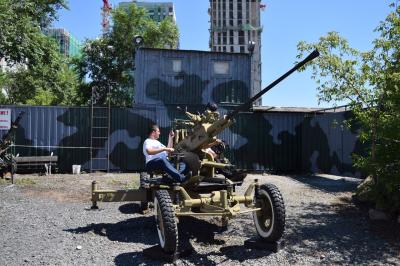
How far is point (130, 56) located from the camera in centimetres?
3859

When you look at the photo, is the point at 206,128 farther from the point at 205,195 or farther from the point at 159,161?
the point at 205,195

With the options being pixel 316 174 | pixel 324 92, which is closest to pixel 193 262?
pixel 324 92

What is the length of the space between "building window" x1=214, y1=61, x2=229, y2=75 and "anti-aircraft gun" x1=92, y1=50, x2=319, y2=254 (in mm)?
12950

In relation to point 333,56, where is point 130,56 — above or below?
above

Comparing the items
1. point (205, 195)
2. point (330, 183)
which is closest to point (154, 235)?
point (205, 195)

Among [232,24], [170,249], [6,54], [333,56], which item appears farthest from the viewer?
[232,24]

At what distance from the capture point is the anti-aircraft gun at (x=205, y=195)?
6.27m

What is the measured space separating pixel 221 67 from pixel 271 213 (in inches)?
585

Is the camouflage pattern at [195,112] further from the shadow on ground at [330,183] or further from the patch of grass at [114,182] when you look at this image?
the patch of grass at [114,182]

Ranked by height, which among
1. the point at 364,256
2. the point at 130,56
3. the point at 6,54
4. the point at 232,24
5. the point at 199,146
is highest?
the point at 232,24

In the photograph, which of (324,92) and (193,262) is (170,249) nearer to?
(193,262)

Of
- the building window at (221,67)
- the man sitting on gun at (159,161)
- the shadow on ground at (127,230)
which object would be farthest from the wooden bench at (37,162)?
the man sitting on gun at (159,161)

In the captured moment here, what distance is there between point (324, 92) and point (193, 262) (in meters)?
5.89

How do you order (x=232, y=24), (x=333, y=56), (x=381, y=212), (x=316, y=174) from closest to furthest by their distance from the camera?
(x=381, y=212)
(x=333, y=56)
(x=316, y=174)
(x=232, y=24)
